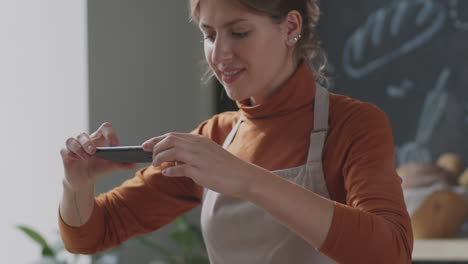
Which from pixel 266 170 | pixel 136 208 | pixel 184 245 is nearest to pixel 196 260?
pixel 184 245

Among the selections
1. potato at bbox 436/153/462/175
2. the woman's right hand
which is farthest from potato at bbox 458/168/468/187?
the woman's right hand

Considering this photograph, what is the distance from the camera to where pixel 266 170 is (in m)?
0.95

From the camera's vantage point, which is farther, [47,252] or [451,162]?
[451,162]

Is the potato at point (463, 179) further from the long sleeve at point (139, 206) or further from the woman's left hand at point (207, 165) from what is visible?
the woman's left hand at point (207, 165)

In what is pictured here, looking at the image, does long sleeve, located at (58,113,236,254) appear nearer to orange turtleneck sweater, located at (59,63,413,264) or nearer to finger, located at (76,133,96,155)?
orange turtleneck sweater, located at (59,63,413,264)

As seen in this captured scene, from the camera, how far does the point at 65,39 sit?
2.30 meters

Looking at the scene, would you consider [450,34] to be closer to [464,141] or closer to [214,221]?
[464,141]

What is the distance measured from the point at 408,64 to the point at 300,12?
1.27 m

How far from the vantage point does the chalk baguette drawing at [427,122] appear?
2.39m

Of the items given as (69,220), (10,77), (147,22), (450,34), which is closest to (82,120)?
(10,77)

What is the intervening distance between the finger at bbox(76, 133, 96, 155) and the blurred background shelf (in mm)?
1243

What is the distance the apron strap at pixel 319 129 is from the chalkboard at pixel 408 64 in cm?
127

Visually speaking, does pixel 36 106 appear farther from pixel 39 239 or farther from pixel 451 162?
pixel 451 162

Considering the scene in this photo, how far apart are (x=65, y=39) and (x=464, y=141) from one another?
1337mm
